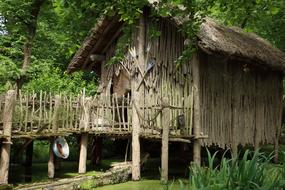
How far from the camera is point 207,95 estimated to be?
37.9ft

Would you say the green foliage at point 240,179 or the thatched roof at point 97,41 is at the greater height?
the thatched roof at point 97,41

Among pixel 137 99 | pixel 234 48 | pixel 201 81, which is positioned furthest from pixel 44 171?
pixel 234 48

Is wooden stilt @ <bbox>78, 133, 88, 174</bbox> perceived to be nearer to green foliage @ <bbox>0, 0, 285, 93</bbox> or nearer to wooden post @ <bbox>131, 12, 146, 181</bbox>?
wooden post @ <bbox>131, 12, 146, 181</bbox>

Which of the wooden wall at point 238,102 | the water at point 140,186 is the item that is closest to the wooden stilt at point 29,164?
the water at point 140,186

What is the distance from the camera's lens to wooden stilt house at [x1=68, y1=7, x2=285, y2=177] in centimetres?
1099

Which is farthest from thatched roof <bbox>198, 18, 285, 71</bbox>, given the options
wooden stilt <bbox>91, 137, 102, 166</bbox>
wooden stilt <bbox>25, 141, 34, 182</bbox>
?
wooden stilt <bbox>91, 137, 102, 166</bbox>

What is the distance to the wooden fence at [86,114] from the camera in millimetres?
9805

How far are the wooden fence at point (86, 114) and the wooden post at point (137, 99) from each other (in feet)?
0.61

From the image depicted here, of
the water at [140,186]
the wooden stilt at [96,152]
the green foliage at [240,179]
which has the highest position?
the green foliage at [240,179]

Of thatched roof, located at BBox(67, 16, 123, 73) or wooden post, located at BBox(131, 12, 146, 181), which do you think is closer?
wooden post, located at BBox(131, 12, 146, 181)

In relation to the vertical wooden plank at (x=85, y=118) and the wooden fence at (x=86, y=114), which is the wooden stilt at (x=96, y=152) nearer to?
the wooden fence at (x=86, y=114)

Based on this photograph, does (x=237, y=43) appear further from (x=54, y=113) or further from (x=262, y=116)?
(x=54, y=113)

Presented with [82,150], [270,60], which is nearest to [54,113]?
[82,150]

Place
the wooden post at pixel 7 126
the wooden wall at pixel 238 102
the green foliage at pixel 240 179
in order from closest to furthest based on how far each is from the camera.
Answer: the green foliage at pixel 240 179
the wooden post at pixel 7 126
the wooden wall at pixel 238 102
